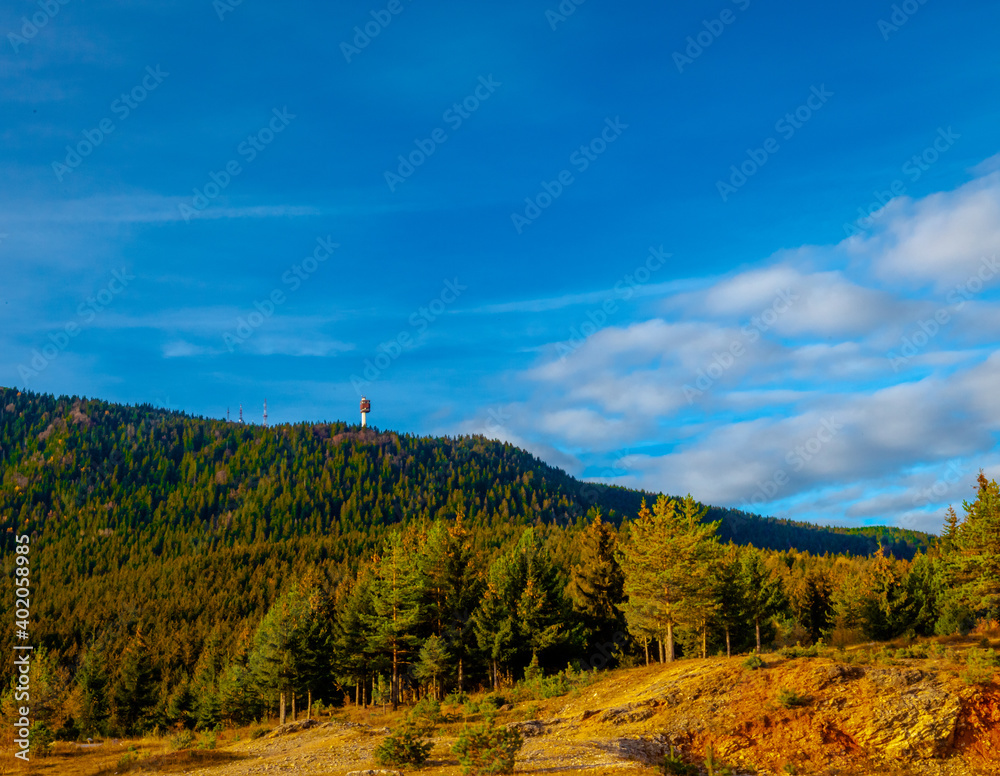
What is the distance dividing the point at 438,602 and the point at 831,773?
30793 mm

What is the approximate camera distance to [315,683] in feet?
177

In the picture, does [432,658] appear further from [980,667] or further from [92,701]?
[92,701]

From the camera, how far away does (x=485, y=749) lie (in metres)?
21.4

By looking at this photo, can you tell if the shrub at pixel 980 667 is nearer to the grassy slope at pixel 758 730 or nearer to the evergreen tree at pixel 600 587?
the grassy slope at pixel 758 730

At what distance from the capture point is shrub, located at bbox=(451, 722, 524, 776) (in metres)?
20.8

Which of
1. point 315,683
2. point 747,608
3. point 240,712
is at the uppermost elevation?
point 747,608

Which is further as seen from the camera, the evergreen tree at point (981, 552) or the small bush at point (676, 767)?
the evergreen tree at point (981, 552)

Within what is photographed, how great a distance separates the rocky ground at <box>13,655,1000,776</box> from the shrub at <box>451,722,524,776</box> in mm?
642

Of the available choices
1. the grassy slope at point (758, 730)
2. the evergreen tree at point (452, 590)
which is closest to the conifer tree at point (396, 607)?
the evergreen tree at point (452, 590)

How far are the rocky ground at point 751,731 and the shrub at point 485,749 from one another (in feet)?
2.11

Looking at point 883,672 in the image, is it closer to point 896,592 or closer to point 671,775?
point 671,775

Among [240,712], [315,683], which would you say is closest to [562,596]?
[315,683]

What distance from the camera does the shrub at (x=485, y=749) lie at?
68.1 ft

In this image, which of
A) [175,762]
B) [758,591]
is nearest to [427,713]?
[175,762]
